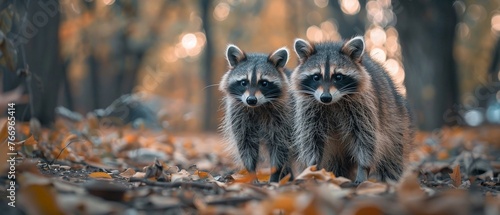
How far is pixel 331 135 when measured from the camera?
5727mm

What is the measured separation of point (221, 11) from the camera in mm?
31156

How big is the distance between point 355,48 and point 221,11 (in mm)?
25873

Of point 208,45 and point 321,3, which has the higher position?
point 321,3

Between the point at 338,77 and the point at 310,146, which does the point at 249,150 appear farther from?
the point at 338,77

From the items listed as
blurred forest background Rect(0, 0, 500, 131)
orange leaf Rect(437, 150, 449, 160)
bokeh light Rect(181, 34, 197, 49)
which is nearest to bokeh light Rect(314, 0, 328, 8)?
blurred forest background Rect(0, 0, 500, 131)

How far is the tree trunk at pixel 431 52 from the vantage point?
47.5ft

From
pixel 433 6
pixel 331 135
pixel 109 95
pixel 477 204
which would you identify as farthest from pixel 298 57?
pixel 109 95

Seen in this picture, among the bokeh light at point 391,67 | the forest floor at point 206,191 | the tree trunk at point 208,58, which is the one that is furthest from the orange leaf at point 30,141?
the tree trunk at point 208,58

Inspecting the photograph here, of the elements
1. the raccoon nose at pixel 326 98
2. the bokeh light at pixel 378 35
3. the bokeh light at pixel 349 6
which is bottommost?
the raccoon nose at pixel 326 98

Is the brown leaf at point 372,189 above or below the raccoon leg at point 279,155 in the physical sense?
below

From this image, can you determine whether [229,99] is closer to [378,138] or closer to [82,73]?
[378,138]

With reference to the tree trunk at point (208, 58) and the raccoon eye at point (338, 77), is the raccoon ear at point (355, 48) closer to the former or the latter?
the raccoon eye at point (338, 77)

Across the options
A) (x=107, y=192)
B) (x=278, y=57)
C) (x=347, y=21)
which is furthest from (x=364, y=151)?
(x=347, y=21)

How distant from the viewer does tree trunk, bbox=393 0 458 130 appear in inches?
570
